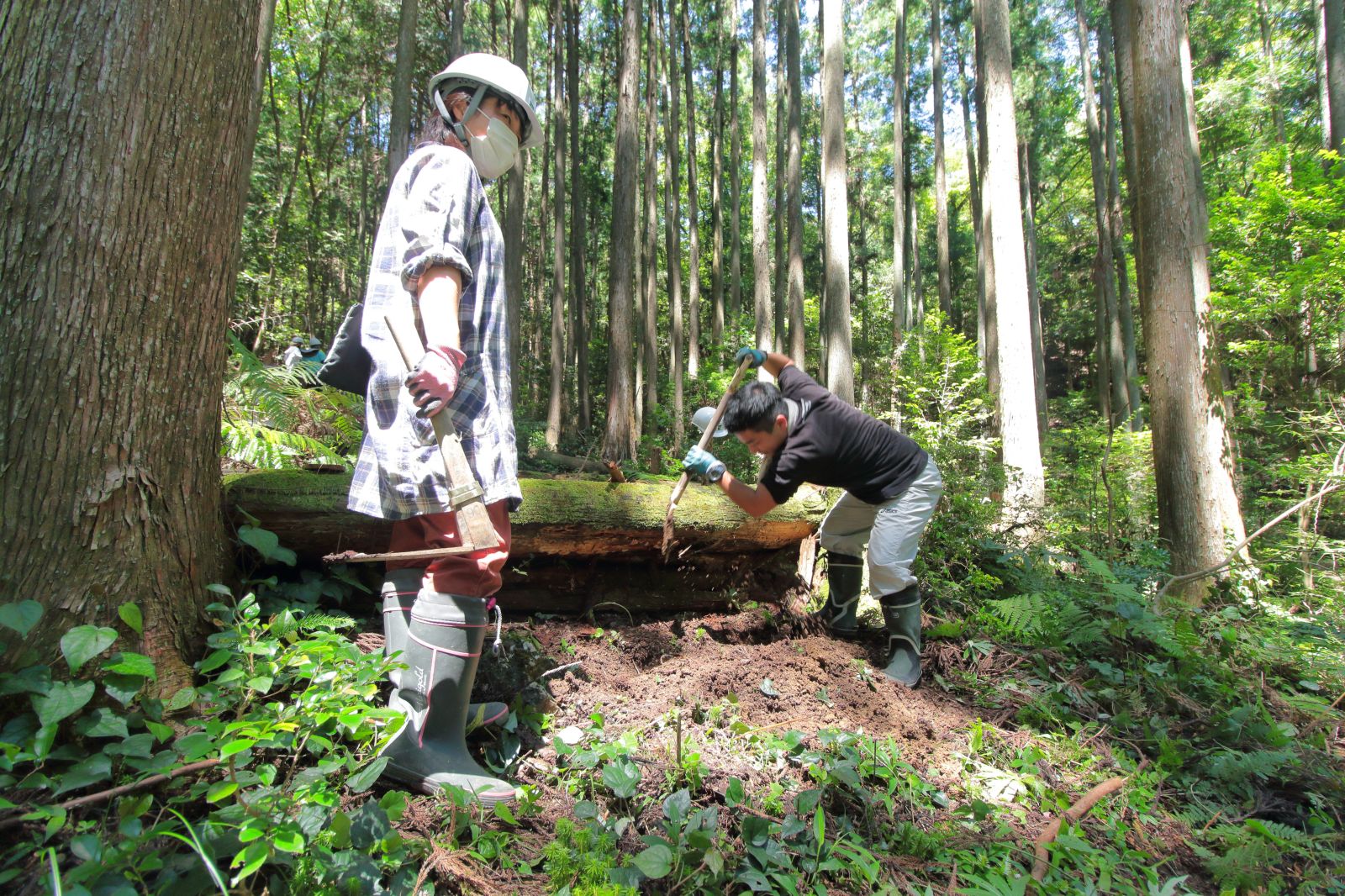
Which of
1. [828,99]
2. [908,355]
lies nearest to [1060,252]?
[908,355]

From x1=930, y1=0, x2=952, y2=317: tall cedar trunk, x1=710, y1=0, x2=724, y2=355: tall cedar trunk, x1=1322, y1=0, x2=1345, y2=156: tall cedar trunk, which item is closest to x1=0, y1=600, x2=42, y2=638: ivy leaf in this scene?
x1=1322, y1=0, x2=1345, y2=156: tall cedar trunk

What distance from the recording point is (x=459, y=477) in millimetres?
1870

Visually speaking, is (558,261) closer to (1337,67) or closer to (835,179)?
(835,179)

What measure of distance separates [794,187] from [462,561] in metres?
15.5

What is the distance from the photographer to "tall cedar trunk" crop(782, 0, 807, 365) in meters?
13.0

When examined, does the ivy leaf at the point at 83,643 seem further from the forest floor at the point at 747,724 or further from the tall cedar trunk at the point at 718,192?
the tall cedar trunk at the point at 718,192

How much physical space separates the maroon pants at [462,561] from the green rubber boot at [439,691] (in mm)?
34

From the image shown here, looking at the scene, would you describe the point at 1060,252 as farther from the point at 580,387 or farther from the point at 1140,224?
the point at 1140,224

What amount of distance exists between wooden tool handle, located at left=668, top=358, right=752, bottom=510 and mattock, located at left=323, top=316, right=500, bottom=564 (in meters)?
1.62

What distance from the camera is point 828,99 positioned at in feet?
31.2

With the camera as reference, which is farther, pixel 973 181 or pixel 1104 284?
pixel 973 181

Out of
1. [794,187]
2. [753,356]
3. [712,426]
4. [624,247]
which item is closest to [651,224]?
[794,187]

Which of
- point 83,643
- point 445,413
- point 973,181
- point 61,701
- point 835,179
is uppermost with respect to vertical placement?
point 973,181

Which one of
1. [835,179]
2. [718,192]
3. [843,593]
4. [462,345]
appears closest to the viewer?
[462,345]
